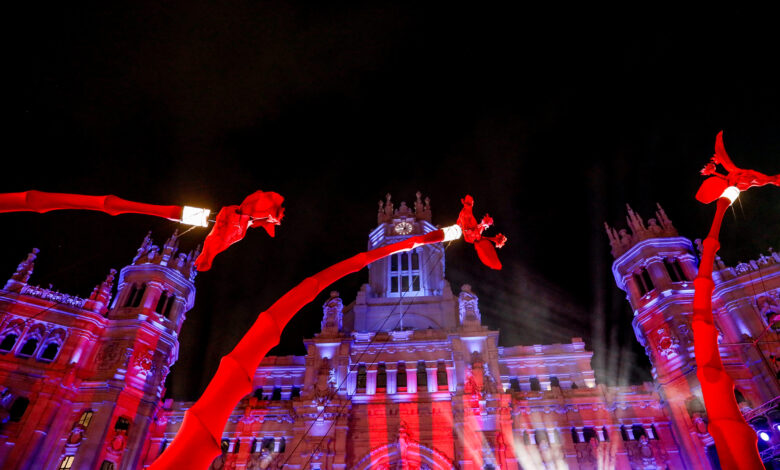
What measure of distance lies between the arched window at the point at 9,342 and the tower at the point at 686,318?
1889 inches

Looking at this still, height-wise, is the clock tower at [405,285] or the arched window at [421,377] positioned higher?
the clock tower at [405,285]

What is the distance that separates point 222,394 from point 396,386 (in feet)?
107

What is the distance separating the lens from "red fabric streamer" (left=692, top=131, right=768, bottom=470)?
583cm

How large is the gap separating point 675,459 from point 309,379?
26432 millimetres

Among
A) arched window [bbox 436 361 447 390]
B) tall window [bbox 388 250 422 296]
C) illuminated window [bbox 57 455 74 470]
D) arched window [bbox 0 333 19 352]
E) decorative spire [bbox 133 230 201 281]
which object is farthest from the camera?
tall window [bbox 388 250 422 296]

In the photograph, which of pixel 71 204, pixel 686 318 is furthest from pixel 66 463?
pixel 686 318

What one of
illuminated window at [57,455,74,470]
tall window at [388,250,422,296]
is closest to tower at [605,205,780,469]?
tall window at [388,250,422,296]

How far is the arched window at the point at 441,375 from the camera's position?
3603cm

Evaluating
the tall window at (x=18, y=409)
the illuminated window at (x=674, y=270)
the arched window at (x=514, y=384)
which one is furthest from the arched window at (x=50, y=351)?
the illuminated window at (x=674, y=270)

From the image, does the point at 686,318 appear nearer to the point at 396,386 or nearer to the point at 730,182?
the point at 396,386

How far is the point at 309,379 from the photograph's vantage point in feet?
121

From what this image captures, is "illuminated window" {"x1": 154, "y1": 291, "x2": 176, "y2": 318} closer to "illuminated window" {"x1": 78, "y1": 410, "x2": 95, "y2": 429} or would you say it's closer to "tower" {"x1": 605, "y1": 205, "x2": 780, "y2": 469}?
"illuminated window" {"x1": 78, "y1": 410, "x2": 95, "y2": 429}

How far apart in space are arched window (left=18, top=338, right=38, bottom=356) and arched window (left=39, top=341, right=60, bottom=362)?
2.41ft

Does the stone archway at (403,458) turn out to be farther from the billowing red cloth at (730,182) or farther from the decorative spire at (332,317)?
the billowing red cloth at (730,182)
